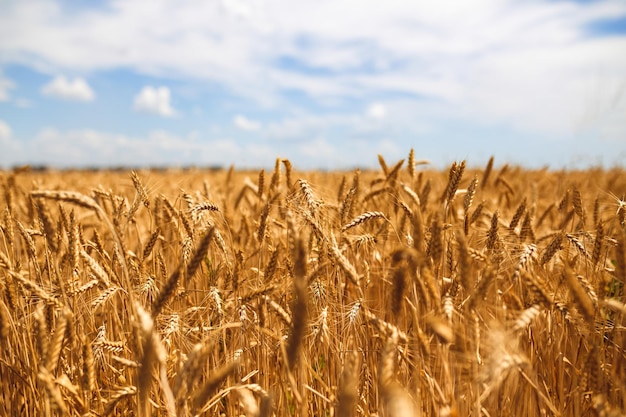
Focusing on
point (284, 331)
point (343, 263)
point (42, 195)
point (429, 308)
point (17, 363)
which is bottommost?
point (17, 363)

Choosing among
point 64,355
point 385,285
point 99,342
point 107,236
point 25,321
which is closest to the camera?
point 99,342

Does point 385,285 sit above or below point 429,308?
below

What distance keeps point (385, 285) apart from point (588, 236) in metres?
1.14

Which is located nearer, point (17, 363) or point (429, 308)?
point (429, 308)

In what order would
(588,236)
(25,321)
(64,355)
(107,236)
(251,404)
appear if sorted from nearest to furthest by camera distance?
(251,404), (25,321), (64,355), (588,236), (107,236)

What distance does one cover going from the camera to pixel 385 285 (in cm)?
280

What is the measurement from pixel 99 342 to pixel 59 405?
1.66ft

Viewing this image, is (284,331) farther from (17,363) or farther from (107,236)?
(107,236)

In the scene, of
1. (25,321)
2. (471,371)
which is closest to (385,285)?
(471,371)

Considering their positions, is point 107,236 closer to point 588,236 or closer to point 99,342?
point 99,342

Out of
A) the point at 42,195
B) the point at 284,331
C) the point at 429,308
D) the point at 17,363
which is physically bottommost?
the point at 17,363

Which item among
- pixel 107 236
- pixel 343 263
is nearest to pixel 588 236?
pixel 343 263

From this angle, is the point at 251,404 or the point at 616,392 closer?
the point at 251,404

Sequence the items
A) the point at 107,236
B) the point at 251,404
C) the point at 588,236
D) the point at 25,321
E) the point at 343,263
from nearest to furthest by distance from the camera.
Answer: the point at 251,404, the point at 343,263, the point at 25,321, the point at 588,236, the point at 107,236
